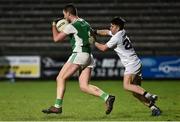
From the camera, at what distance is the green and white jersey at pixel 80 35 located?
10570mm

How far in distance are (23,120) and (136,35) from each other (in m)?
20.6

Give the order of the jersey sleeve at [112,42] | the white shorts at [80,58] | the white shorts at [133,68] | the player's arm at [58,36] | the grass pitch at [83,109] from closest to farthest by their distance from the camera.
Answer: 1. the grass pitch at [83,109]
2. the player's arm at [58,36]
3. the white shorts at [80,58]
4. the jersey sleeve at [112,42]
5. the white shorts at [133,68]

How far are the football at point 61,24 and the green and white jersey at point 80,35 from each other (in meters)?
0.14

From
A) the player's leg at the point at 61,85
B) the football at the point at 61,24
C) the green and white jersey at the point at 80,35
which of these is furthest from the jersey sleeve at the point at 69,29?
the player's leg at the point at 61,85

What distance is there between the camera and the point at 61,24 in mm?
10633

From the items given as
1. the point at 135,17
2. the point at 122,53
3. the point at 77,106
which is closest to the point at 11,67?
the point at 135,17

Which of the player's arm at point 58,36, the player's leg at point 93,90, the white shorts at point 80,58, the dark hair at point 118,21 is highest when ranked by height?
the dark hair at point 118,21

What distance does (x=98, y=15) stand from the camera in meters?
31.5

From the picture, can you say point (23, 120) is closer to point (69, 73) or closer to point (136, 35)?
point (69, 73)

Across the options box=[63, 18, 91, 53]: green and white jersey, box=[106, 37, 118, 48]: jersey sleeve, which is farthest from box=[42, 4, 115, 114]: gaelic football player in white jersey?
box=[106, 37, 118, 48]: jersey sleeve

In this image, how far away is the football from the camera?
34.8 feet

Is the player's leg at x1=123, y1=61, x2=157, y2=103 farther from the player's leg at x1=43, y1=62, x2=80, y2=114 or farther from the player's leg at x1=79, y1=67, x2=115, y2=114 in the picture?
the player's leg at x1=43, y1=62, x2=80, y2=114

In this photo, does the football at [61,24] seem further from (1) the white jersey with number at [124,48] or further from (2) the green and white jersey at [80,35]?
(1) the white jersey with number at [124,48]

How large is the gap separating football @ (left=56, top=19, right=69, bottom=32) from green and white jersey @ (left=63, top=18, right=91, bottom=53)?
5.6 inches
